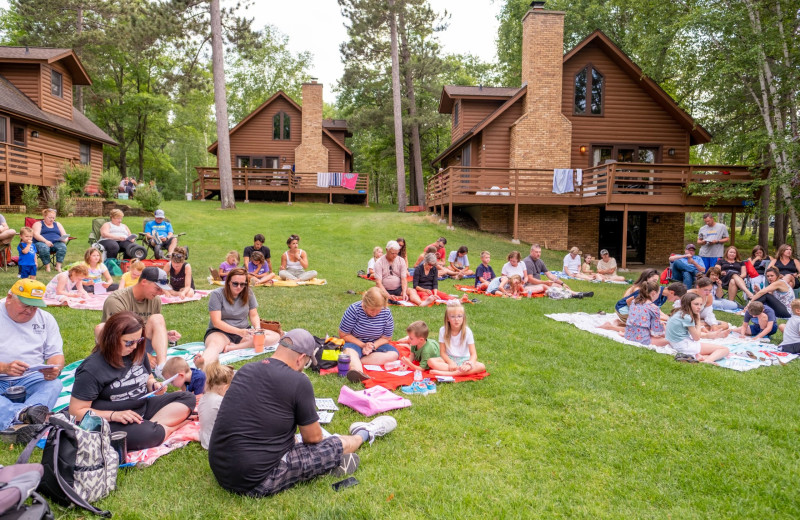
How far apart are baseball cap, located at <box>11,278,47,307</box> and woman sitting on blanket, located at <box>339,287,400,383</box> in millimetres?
3064

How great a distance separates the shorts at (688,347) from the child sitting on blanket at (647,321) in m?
0.63

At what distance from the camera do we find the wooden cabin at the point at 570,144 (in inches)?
846

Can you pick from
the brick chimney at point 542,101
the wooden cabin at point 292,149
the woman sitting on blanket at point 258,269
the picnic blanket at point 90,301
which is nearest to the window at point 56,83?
the wooden cabin at point 292,149

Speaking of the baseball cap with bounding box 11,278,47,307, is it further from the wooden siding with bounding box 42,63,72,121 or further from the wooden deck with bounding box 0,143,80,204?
the wooden siding with bounding box 42,63,72,121

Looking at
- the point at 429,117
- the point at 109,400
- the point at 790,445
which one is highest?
the point at 429,117

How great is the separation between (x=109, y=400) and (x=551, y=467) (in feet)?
11.3

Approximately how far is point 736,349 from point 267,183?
2670 centimetres

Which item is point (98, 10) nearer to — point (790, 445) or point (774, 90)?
point (774, 90)

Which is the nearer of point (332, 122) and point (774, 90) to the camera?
point (774, 90)

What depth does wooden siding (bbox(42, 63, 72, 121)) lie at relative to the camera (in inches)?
892

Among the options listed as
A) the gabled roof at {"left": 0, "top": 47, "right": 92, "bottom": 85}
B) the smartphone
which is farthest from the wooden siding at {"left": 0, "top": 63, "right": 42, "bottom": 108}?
the smartphone

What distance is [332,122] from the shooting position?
36.2 metres

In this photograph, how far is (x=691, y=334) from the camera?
23.1 feet

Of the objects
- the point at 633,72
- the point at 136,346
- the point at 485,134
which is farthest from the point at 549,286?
the point at 633,72
